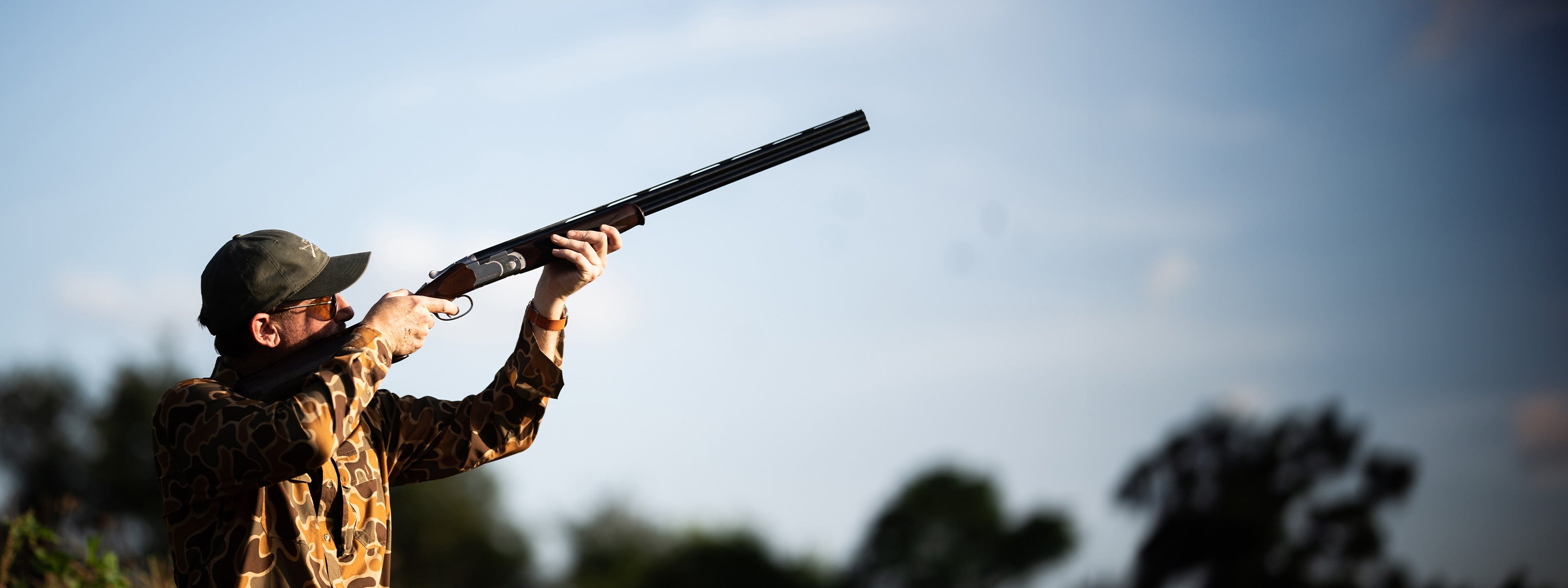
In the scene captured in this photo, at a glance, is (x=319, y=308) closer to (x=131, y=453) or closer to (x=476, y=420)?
(x=476, y=420)

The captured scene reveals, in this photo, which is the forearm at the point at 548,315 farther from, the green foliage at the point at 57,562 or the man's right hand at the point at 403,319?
the green foliage at the point at 57,562

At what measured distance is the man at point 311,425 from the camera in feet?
10.9

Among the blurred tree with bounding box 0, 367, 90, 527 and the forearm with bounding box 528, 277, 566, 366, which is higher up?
the blurred tree with bounding box 0, 367, 90, 527

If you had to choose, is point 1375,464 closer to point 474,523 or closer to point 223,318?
point 223,318

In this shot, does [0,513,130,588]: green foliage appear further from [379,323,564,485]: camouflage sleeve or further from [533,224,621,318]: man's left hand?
[533,224,621,318]: man's left hand

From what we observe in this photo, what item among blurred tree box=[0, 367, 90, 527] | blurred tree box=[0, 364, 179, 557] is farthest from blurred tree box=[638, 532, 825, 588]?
blurred tree box=[0, 367, 90, 527]

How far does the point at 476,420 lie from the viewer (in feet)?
14.2

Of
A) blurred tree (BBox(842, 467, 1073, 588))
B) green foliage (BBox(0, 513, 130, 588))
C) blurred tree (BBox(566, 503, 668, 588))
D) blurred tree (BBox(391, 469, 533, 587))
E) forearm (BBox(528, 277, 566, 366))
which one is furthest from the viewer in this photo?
blurred tree (BBox(566, 503, 668, 588))

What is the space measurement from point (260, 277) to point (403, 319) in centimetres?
50

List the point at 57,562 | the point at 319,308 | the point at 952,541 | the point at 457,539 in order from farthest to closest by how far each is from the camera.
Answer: the point at 457,539 → the point at 952,541 → the point at 57,562 → the point at 319,308

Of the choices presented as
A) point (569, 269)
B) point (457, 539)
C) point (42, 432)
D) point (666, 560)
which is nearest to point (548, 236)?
point (569, 269)

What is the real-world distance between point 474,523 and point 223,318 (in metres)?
27.8

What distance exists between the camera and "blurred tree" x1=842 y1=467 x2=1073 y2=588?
24500 mm

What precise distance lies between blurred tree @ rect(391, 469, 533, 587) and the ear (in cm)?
A: 2503
